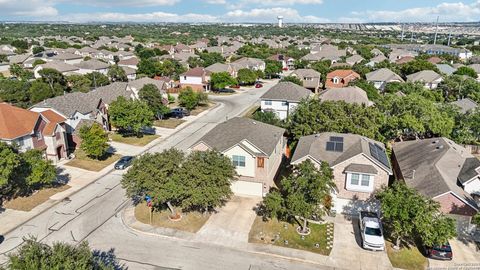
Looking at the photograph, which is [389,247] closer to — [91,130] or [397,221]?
[397,221]

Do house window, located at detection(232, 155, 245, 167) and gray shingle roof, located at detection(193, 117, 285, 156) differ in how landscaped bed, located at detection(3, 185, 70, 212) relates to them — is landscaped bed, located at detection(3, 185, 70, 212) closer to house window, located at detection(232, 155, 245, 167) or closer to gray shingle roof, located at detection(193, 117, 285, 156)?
gray shingle roof, located at detection(193, 117, 285, 156)

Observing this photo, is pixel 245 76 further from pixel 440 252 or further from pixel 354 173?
pixel 440 252

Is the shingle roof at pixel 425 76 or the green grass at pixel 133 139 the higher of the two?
the shingle roof at pixel 425 76

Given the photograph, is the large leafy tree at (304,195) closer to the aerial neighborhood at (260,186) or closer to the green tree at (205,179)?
the aerial neighborhood at (260,186)

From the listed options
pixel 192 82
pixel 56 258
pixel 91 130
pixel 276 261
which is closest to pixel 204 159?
pixel 276 261

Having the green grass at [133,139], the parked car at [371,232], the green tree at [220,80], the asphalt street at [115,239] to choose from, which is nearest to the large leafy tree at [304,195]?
the parked car at [371,232]

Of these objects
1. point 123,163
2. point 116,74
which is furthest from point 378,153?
point 116,74
